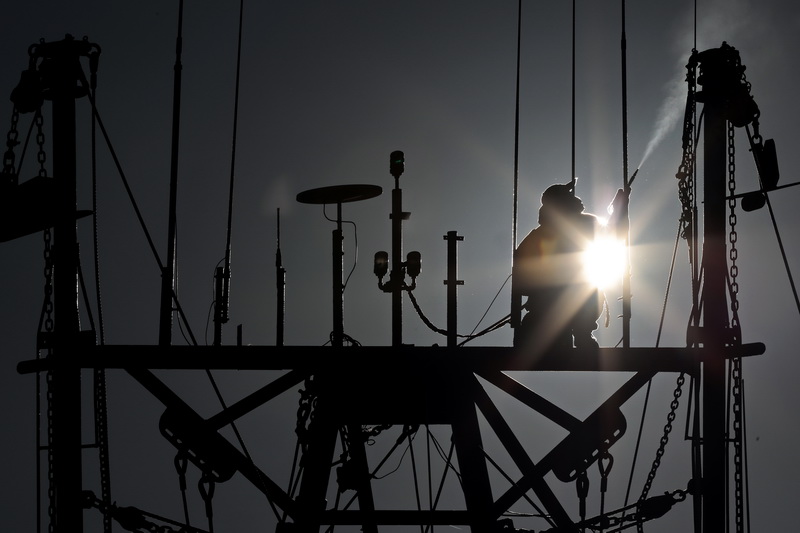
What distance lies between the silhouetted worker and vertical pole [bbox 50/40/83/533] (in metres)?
4.77

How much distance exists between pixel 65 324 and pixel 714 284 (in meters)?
6.88

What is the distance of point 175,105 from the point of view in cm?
1400

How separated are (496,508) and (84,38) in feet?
22.5

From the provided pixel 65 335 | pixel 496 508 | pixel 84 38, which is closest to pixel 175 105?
pixel 84 38

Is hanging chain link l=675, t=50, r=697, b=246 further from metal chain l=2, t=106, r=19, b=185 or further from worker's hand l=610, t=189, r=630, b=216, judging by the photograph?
metal chain l=2, t=106, r=19, b=185

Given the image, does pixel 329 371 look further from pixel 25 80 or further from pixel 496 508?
pixel 25 80

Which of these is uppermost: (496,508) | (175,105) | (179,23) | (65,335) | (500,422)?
(179,23)

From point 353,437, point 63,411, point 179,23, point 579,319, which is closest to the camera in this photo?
point 63,411

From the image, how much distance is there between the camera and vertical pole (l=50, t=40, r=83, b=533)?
41.6 ft

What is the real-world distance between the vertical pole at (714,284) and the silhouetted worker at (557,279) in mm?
974

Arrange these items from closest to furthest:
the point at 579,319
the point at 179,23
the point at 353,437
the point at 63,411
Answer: the point at 63,411 → the point at 579,319 → the point at 179,23 → the point at 353,437

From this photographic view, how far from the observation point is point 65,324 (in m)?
12.9

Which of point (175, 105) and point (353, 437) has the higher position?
point (175, 105)

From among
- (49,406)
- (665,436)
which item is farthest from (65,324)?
(665,436)
